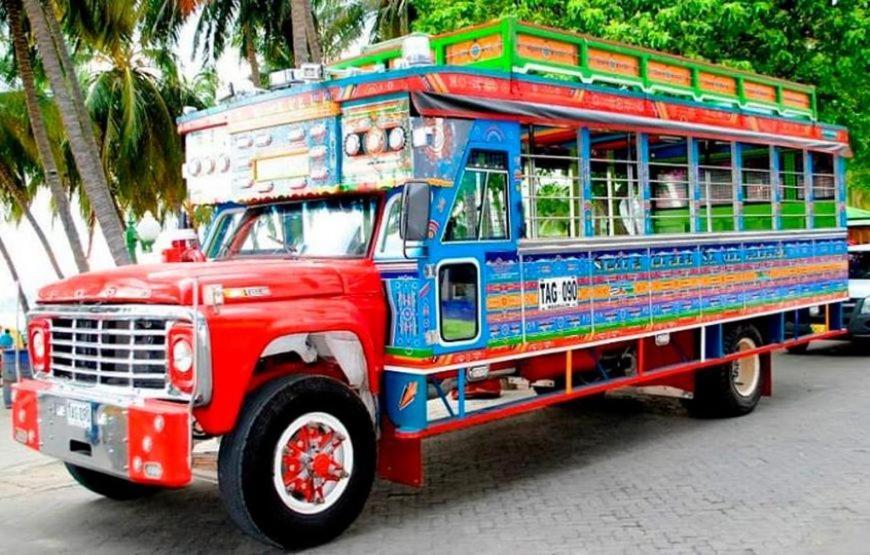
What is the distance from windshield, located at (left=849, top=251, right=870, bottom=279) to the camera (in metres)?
14.9

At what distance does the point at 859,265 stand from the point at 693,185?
8250 mm

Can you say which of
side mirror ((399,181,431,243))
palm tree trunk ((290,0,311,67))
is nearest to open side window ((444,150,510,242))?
side mirror ((399,181,431,243))

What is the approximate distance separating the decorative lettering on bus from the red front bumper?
9.44 feet

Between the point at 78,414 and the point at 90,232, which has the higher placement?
the point at 90,232

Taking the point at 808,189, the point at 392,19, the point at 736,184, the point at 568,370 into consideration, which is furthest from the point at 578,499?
the point at 392,19

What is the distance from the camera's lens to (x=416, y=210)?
5625 mm

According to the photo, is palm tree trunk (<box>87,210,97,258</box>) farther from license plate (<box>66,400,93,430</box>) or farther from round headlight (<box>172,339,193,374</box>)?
round headlight (<box>172,339,193,374</box>)

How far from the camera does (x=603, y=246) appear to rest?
734cm

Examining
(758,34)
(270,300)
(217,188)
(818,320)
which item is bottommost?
(818,320)

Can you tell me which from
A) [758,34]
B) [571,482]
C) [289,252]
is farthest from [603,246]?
[758,34]

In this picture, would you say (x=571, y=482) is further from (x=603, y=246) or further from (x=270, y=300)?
(x=270, y=300)

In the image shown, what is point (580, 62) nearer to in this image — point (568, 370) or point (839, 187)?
point (568, 370)

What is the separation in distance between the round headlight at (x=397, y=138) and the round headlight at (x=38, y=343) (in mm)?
2612

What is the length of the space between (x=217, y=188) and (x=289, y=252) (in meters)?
0.96
